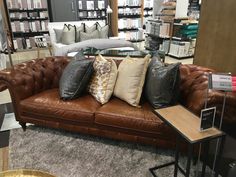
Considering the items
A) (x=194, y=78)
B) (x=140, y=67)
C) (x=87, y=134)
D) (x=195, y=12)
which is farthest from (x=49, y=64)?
(x=195, y=12)

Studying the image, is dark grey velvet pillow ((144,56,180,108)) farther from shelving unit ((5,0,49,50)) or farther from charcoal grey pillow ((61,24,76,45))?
shelving unit ((5,0,49,50))

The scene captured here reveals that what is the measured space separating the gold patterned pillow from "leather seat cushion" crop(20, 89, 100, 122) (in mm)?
87

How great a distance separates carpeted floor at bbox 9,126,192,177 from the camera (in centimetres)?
191

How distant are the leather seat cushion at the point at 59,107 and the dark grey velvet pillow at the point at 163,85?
1.85 ft

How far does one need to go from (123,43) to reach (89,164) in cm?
300

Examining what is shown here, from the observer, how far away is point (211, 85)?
1.44 metres

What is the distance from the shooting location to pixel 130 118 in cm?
198

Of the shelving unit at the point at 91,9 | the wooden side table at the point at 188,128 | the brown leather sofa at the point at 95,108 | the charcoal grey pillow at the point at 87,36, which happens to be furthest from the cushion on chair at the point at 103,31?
the wooden side table at the point at 188,128

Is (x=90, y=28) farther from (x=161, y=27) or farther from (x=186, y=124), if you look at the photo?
(x=186, y=124)

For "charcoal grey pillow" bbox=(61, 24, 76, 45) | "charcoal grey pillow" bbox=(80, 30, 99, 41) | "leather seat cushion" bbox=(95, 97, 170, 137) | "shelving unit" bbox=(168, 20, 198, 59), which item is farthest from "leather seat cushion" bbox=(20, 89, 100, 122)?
"shelving unit" bbox=(168, 20, 198, 59)

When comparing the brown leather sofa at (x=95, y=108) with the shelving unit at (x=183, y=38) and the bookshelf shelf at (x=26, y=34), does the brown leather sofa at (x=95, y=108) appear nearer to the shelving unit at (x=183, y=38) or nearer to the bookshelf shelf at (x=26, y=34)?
the shelving unit at (x=183, y=38)

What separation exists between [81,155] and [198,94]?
48.1 inches

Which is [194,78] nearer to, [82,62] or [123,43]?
[82,62]

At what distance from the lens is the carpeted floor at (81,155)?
1.91 metres
